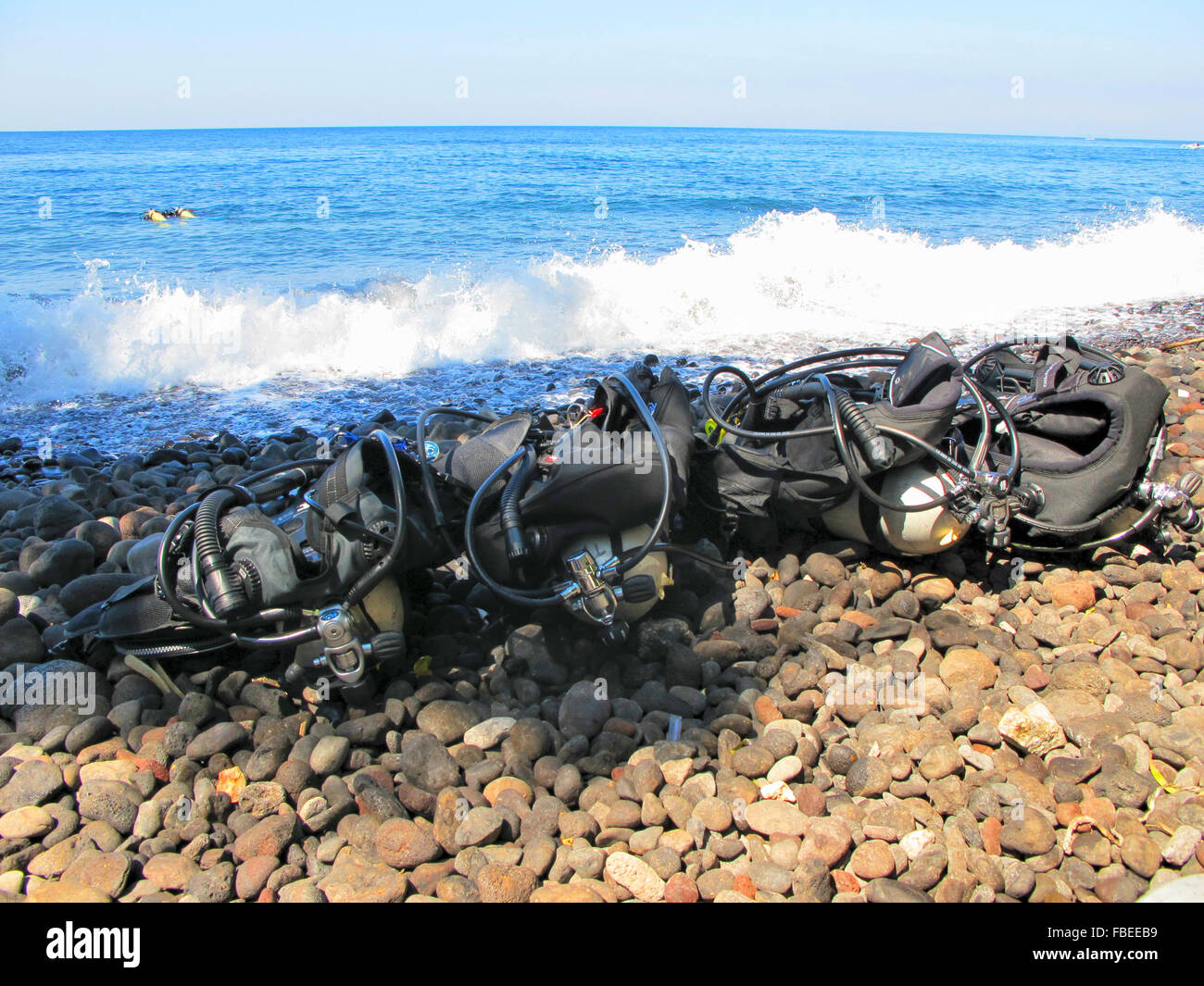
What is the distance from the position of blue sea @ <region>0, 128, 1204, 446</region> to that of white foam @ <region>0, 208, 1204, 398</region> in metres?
0.04

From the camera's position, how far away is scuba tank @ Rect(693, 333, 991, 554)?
2.94 metres

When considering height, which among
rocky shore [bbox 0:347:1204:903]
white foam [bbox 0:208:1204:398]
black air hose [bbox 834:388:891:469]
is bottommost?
rocky shore [bbox 0:347:1204:903]

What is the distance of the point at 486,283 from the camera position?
10430 millimetres

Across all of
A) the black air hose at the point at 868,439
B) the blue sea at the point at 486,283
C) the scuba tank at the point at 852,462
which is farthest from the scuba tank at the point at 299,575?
the blue sea at the point at 486,283

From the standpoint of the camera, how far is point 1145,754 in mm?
2330

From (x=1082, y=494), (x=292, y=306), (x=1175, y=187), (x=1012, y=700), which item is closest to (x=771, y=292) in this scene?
(x=292, y=306)

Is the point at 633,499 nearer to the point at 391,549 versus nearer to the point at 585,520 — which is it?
the point at 585,520

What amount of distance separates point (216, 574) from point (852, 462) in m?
2.14

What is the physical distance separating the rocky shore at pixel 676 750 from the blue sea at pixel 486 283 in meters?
4.41

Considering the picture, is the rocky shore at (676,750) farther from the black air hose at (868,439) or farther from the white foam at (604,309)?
the white foam at (604,309)

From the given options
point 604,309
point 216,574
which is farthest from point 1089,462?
point 604,309

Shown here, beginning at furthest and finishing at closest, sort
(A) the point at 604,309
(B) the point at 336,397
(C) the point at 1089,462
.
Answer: (A) the point at 604,309
(B) the point at 336,397
(C) the point at 1089,462

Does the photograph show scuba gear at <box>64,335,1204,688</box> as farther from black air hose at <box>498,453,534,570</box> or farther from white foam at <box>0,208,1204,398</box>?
white foam at <box>0,208,1204,398</box>

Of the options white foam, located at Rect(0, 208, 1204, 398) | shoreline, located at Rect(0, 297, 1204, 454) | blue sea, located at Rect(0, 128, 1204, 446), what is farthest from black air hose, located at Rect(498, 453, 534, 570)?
white foam, located at Rect(0, 208, 1204, 398)
